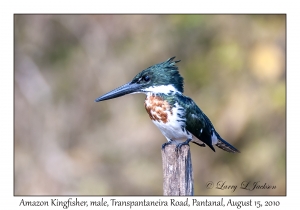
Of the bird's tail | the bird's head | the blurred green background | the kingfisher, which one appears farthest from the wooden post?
the blurred green background

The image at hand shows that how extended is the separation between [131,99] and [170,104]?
373 centimetres

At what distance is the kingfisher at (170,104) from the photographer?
379cm

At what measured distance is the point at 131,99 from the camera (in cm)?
752

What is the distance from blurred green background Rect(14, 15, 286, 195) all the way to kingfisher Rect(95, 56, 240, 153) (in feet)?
7.44

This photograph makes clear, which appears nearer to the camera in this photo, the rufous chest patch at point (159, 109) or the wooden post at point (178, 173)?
the wooden post at point (178, 173)

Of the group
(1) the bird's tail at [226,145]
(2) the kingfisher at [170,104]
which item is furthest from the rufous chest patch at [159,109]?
(1) the bird's tail at [226,145]

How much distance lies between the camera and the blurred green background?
6.17 metres

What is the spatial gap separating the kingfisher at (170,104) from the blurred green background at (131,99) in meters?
2.27

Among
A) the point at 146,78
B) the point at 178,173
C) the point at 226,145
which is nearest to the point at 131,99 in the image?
the point at 226,145

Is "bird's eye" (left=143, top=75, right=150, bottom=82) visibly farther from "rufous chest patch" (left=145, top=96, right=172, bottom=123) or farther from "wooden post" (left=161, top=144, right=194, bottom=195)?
"wooden post" (left=161, top=144, right=194, bottom=195)

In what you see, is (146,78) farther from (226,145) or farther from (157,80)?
(226,145)

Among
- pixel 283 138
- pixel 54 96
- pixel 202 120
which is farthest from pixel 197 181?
pixel 202 120

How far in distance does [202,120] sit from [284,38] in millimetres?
2642

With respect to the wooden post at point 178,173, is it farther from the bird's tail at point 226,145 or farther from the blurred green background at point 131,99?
the blurred green background at point 131,99
